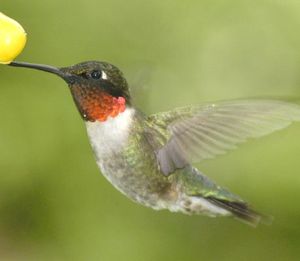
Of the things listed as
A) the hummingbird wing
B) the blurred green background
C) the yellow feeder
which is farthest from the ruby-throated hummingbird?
the blurred green background

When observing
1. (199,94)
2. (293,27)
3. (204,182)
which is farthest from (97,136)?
(293,27)

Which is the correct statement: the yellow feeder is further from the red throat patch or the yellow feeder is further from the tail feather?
the tail feather

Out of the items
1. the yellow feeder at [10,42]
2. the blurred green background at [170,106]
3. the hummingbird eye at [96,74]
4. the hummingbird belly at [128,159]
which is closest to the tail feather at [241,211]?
the hummingbird belly at [128,159]

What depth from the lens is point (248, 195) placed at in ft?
11.5

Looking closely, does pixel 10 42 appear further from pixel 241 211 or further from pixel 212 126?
pixel 241 211

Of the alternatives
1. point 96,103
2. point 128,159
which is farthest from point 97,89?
point 128,159

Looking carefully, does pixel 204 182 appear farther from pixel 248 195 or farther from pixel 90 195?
pixel 90 195

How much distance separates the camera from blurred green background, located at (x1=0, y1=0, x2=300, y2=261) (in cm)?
362

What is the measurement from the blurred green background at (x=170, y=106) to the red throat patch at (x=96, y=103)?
4.94ft

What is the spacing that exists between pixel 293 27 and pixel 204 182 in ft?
6.41

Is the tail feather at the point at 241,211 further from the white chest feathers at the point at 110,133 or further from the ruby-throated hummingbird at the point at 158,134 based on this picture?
the white chest feathers at the point at 110,133

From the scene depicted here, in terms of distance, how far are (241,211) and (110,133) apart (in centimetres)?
42

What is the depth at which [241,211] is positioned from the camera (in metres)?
2.10

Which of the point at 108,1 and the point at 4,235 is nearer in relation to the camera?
the point at 4,235
